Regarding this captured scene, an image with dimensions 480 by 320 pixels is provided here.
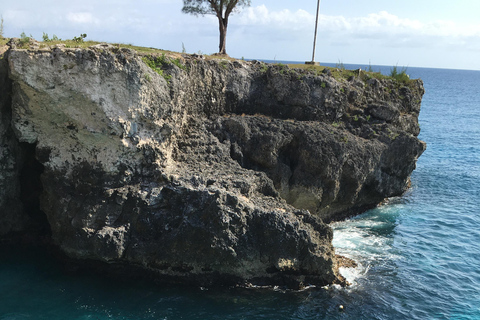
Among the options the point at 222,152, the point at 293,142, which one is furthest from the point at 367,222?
A: the point at 222,152

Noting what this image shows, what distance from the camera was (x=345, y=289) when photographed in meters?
19.1

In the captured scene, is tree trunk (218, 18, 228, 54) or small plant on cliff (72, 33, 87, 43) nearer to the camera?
small plant on cliff (72, 33, 87, 43)

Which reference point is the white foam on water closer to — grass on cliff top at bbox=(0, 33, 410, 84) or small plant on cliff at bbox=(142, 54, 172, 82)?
grass on cliff top at bbox=(0, 33, 410, 84)

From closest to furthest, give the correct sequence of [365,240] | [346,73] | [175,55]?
[175,55] < [365,240] < [346,73]

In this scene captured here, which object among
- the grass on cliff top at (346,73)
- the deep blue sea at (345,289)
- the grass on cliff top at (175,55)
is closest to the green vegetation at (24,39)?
the grass on cliff top at (175,55)

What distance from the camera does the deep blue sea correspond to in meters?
16.9

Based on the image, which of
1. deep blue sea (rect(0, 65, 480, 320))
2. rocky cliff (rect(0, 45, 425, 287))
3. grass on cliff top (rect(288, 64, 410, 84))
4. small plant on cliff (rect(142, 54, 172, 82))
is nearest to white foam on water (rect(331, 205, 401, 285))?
deep blue sea (rect(0, 65, 480, 320))

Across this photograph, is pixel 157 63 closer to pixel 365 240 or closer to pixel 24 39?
pixel 24 39

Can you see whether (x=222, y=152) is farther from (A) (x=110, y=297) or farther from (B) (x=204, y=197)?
(A) (x=110, y=297)

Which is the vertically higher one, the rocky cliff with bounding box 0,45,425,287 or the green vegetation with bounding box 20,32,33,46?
the green vegetation with bounding box 20,32,33,46

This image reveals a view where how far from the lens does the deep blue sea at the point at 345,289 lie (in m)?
16.9

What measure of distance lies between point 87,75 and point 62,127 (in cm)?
277

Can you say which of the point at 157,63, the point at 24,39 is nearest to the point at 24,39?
the point at 24,39

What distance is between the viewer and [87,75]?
18.0 m
